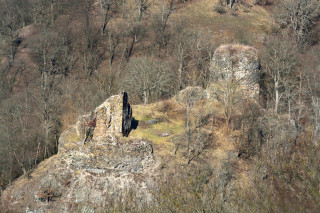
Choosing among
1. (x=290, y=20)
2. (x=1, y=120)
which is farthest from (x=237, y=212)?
(x=290, y=20)

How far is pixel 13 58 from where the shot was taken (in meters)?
53.2

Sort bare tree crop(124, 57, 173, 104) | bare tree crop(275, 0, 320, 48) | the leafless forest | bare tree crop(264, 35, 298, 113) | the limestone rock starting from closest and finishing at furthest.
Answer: the limestone rock → the leafless forest → bare tree crop(264, 35, 298, 113) → bare tree crop(124, 57, 173, 104) → bare tree crop(275, 0, 320, 48)

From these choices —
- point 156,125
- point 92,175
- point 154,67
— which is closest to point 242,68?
point 156,125

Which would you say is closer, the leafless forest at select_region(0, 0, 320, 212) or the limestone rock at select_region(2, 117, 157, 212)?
the limestone rock at select_region(2, 117, 157, 212)

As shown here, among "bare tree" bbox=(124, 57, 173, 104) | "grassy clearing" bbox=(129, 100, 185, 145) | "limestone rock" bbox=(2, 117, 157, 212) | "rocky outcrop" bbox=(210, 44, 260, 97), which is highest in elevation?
"rocky outcrop" bbox=(210, 44, 260, 97)

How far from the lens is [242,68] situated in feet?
90.6

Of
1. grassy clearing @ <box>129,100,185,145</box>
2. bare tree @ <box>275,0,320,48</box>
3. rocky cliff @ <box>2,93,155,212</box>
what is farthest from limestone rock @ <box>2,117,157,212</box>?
bare tree @ <box>275,0,320,48</box>

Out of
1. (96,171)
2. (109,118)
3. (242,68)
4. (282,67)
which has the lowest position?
(96,171)

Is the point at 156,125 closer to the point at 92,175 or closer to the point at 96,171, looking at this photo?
the point at 96,171

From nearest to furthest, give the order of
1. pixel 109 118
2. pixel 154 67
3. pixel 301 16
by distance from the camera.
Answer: pixel 109 118, pixel 154 67, pixel 301 16

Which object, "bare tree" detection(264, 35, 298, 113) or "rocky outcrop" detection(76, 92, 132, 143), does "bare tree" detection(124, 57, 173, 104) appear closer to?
"bare tree" detection(264, 35, 298, 113)

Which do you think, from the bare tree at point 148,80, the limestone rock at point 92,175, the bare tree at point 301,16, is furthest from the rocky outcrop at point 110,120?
the bare tree at point 301,16

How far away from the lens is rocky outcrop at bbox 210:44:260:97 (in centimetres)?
2756

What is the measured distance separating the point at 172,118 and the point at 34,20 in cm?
5055
